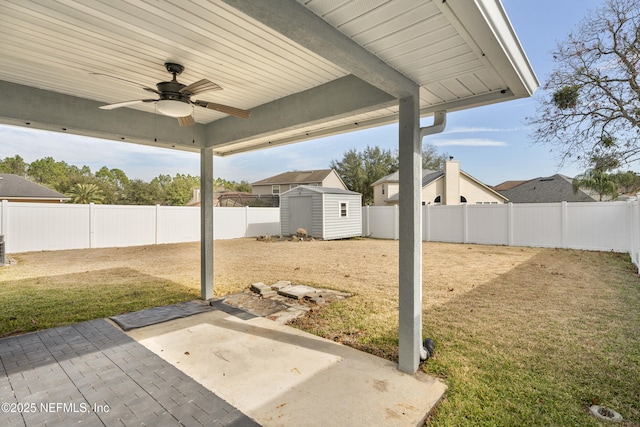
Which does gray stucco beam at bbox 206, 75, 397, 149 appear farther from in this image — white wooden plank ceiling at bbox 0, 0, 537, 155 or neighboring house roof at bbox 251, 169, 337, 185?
neighboring house roof at bbox 251, 169, 337, 185

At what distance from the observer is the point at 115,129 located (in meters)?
3.75

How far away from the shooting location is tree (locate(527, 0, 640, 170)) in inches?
395

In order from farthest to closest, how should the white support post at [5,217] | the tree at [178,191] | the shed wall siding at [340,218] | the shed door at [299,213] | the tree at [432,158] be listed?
the tree at [178,191] → the tree at [432,158] → the shed door at [299,213] → the shed wall siding at [340,218] → the white support post at [5,217]

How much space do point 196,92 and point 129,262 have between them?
24.5 feet

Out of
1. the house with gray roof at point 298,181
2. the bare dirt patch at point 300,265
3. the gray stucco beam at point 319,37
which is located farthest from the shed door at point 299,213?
the house with gray roof at point 298,181

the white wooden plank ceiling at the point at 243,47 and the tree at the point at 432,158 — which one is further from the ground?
the tree at the point at 432,158

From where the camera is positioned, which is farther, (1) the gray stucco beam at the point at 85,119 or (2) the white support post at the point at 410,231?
(1) the gray stucco beam at the point at 85,119

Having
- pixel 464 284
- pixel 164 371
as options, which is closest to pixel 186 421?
pixel 164 371

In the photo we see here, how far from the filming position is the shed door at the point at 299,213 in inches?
547

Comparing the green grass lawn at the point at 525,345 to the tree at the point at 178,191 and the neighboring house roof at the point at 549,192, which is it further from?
the tree at the point at 178,191

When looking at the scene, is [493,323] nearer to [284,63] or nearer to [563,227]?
[284,63]

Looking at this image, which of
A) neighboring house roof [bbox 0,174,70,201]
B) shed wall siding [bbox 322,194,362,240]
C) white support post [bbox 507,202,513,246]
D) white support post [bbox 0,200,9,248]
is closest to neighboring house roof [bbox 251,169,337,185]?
shed wall siding [bbox 322,194,362,240]

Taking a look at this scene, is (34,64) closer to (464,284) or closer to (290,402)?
(290,402)

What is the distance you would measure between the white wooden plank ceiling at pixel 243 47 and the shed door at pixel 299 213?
418 inches
